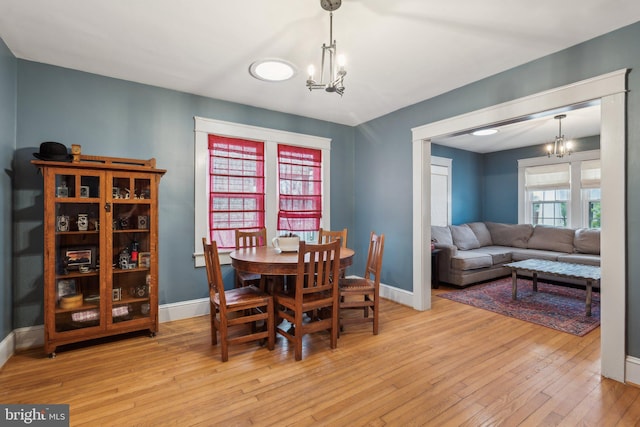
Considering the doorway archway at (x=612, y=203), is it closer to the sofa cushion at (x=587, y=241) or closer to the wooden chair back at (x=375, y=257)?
the wooden chair back at (x=375, y=257)

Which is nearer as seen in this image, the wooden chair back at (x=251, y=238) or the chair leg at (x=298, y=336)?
the chair leg at (x=298, y=336)

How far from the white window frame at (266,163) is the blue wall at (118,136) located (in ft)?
0.25

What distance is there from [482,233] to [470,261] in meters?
1.80

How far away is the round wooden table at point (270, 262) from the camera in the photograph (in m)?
2.57

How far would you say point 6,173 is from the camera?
8.34 feet

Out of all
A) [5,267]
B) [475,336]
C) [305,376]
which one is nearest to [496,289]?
[475,336]

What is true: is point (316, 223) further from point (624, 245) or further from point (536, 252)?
point (536, 252)

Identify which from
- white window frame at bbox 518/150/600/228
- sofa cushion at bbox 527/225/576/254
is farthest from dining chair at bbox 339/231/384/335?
white window frame at bbox 518/150/600/228

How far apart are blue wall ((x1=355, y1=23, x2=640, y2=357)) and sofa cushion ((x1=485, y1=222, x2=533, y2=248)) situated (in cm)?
340

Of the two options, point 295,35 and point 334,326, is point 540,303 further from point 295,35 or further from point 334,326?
point 295,35

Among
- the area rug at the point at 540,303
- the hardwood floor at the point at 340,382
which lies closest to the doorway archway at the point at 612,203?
the hardwood floor at the point at 340,382

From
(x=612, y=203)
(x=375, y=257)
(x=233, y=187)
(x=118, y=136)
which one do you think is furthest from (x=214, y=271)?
(x=612, y=203)

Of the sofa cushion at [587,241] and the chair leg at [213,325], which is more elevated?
the sofa cushion at [587,241]

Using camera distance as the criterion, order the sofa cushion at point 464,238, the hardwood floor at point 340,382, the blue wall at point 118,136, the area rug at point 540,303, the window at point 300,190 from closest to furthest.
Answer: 1. the hardwood floor at point 340,382
2. the blue wall at point 118,136
3. the area rug at point 540,303
4. the window at point 300,190
5. the sofa cushion at point 464,238
